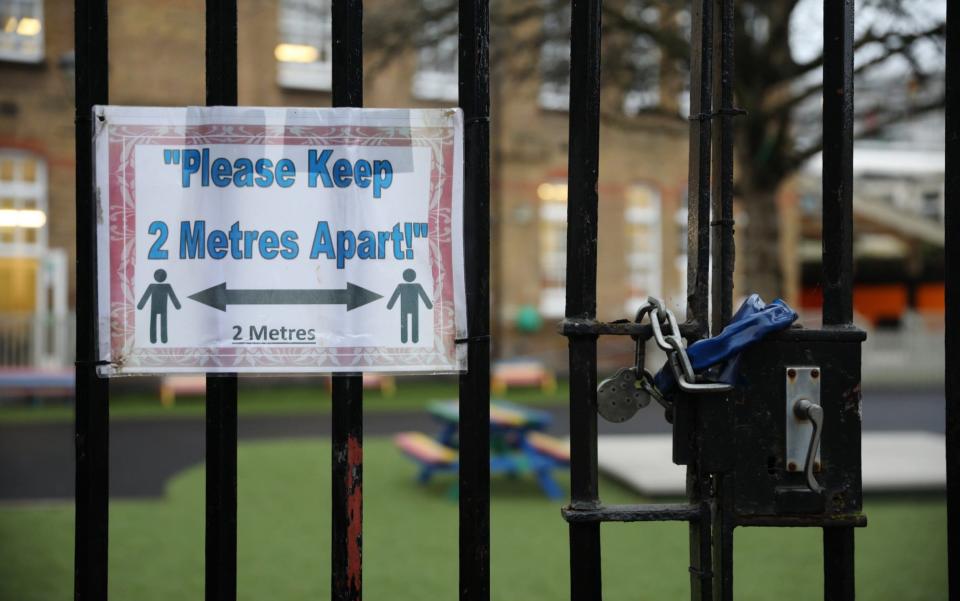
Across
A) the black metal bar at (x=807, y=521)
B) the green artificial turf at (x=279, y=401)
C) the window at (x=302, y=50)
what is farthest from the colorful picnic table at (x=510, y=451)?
the window at (x=302, y=50)

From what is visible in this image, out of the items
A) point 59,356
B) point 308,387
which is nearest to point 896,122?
point 308,387

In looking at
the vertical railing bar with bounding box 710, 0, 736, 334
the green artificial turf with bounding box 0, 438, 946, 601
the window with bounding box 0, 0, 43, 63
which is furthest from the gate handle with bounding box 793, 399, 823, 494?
the window with bounding box 0, 0, 43, 63

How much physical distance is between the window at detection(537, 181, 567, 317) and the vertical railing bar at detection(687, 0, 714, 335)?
19315 mm

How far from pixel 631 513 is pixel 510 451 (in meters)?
6.78

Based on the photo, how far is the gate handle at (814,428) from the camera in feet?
7.51

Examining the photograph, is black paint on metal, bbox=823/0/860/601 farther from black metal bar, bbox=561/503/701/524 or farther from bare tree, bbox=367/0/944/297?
bare tree, bbox=367/0/944/297

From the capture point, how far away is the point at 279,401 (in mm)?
Answer: 17203

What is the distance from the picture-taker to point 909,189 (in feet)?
105

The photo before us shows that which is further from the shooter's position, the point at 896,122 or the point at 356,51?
the point at 896,122

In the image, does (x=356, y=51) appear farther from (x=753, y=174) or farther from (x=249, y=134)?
(x=753, y=174)

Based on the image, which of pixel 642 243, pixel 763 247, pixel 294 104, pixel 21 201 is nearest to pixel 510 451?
pixel 763 247

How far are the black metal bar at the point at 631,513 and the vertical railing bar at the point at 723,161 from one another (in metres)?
0.43

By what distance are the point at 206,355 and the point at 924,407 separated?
17.6m

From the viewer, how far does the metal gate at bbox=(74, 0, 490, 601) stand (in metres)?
2.35
